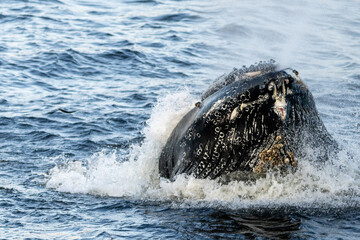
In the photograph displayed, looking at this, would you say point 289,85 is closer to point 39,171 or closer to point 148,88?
point 39,171

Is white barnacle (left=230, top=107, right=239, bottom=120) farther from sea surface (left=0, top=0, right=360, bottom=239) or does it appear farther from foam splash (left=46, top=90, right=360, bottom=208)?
foam splash (left=46, top=90, right=360, bottom=208)

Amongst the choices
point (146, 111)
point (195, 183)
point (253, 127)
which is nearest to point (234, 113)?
point (253, 127)

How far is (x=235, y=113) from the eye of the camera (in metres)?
7.63

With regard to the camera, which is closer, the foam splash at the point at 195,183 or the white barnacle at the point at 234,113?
the white barnacle at the point at 234,113

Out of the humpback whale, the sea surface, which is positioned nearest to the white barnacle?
the humpback whale

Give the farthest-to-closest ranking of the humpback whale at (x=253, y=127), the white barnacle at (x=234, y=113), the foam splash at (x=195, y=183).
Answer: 1. the foam splash at (x=195, y=183)
2. the white barnacle at (x=234, y=113)
3. the humpback whale at (x=253, y=127)

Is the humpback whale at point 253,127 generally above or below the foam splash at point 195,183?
above

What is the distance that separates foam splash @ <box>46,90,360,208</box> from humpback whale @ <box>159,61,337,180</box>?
24 cm

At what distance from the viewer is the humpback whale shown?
741 centimetres

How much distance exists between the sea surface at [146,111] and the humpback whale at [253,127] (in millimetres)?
285

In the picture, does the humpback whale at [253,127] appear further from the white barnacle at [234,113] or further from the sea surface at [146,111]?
the sea surface at [146,111]

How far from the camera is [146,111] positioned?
14.6 m

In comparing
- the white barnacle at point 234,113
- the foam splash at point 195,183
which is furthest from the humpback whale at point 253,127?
the foam splash at point 195,183

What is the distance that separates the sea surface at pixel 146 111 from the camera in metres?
8.28
